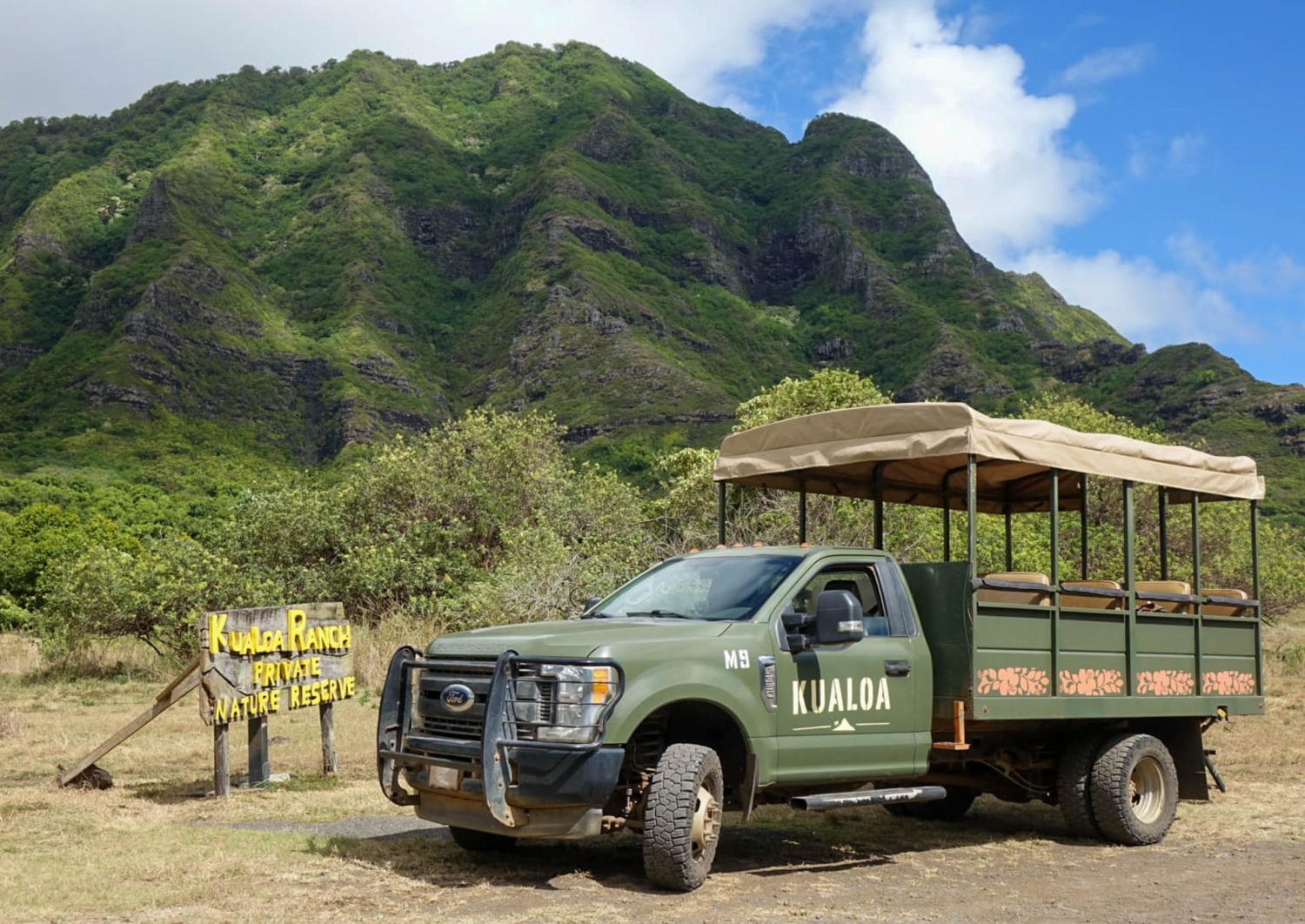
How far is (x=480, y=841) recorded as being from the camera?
8.95m

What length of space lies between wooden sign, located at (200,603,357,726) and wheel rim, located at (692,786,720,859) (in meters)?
5.27

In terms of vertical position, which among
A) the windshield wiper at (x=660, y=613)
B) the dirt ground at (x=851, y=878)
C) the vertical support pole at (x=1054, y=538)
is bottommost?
the dirt ground at (x=851, y=878)

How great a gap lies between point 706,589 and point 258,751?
17.9ft

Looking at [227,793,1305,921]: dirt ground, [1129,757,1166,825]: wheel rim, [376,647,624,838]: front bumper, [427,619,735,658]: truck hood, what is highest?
[427,619,735,658]: truck hood

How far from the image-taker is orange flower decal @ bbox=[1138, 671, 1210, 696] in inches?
405

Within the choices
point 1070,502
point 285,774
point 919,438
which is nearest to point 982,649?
point 919,438

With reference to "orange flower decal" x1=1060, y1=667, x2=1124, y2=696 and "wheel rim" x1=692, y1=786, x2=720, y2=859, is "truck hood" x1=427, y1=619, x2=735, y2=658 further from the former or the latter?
"orange flower decal" x1=1060, y1=667, x2=1124, y2=696

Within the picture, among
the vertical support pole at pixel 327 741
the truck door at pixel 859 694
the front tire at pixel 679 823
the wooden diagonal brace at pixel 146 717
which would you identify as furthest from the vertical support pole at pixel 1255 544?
the wooden diagonal brace at pixel 146 717

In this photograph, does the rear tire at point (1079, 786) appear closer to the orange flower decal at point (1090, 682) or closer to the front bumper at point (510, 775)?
the orange flower decal at point (1090, 682)

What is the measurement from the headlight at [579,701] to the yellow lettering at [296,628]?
546cm

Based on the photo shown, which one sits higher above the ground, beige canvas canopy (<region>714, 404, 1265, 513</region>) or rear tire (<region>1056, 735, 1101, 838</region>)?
beige canvas canopy (<region>714, 404, 1265, 513</region>)

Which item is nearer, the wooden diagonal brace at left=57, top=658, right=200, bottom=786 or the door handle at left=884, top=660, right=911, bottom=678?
the door handle at left=884, top=660, right=911, bottom=678

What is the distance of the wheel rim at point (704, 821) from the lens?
309 inches

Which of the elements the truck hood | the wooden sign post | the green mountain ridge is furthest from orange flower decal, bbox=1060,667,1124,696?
the green mountain ridge
